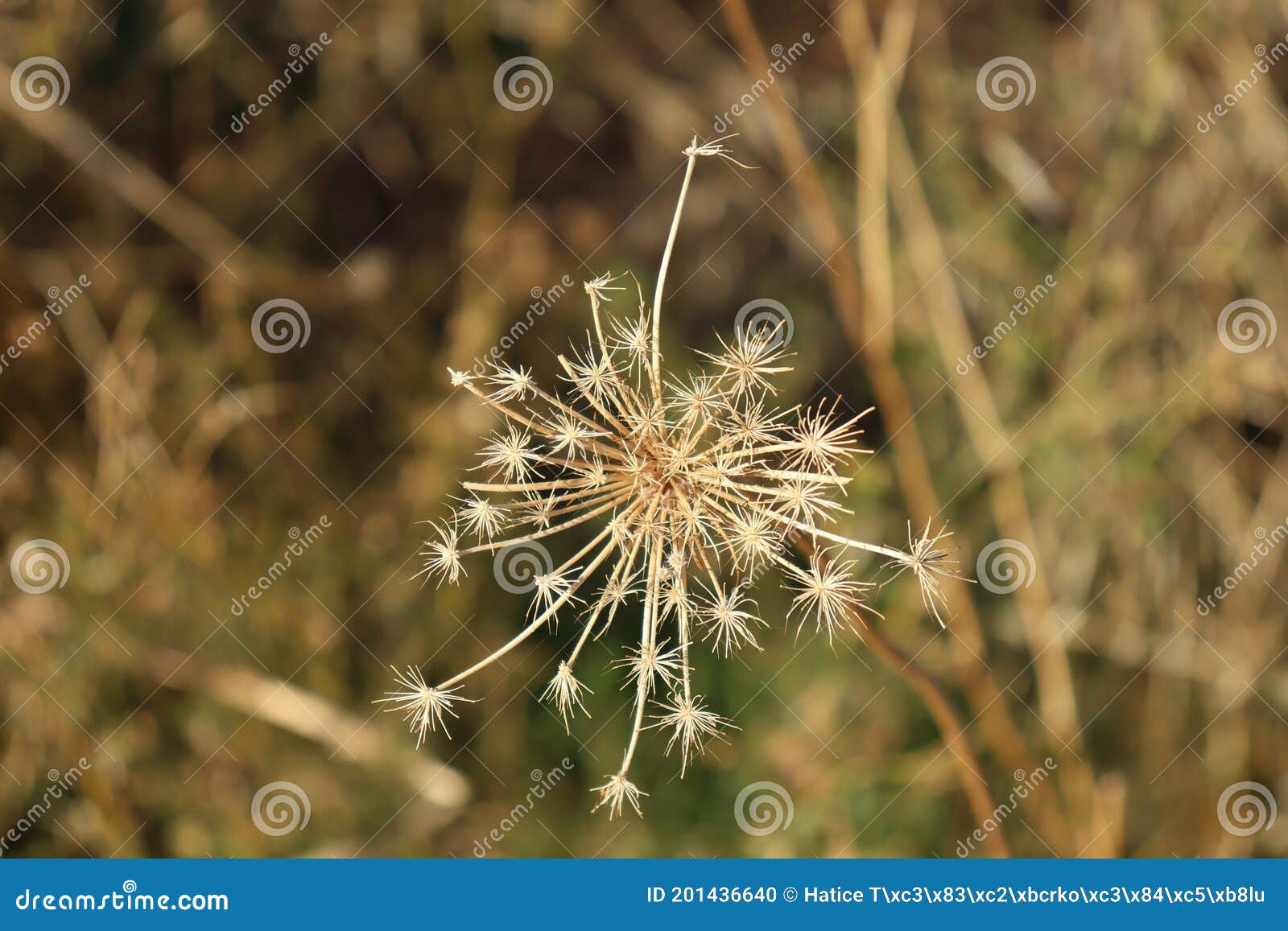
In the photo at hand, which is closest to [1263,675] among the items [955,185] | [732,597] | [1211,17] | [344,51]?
[955,185]

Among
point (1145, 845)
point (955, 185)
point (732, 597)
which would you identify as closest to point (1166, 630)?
point (1145, 845)

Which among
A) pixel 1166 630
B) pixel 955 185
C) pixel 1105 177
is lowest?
pixel 1166 630

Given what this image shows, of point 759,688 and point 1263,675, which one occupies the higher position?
point 1263,675

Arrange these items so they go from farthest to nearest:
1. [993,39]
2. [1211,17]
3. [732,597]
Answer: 1. [993,39]
2. [1211,17]
3. [732,597]

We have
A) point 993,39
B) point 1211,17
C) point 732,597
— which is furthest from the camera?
point 993,39

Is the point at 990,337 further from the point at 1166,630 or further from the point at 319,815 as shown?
the point at 319,815

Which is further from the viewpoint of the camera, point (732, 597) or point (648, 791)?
point (648, 791)
